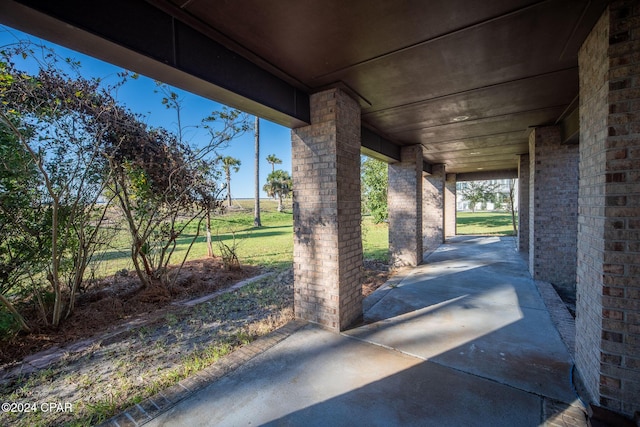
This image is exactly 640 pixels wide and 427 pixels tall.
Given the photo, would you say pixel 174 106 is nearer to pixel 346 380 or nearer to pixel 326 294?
pixel 326 294

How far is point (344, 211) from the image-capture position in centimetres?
332

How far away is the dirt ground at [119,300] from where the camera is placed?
3.46 meters

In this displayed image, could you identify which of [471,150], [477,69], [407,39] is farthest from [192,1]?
[471,150]

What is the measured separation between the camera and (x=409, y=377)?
2.35 m

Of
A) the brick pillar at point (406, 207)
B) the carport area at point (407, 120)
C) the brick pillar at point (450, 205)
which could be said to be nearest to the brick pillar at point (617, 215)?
the carport area at point (407, 120)

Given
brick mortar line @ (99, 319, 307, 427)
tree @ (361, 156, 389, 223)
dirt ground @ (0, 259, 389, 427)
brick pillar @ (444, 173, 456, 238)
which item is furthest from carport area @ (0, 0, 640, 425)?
brick pillar @ (444, 173, 456, 238)

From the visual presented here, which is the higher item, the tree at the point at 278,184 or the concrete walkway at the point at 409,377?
the tree at the point at 278,184

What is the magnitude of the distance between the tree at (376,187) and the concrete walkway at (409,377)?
8193mm

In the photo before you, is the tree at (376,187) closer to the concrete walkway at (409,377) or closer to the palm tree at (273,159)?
the concrete walkway at (409,377)

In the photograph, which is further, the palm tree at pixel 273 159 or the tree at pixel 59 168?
the palm tree at pixel 273 159

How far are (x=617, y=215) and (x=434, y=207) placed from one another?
8370 mm

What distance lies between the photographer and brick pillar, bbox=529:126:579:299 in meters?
4.91

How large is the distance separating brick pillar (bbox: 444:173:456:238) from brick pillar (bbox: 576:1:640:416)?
35.8ft

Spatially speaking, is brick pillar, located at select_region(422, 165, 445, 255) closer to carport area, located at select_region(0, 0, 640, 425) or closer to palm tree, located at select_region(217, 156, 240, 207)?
carport area, located at select_region(0, 0, 640, 425)
